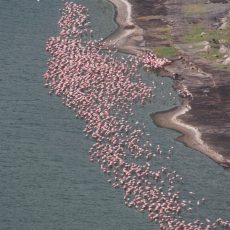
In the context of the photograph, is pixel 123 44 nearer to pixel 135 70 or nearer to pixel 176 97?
pixel 135 70

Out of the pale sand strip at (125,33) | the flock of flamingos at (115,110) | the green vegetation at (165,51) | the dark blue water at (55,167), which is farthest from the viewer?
the pale sand strip at (125,33)

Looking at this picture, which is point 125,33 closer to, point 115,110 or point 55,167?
point 115,110

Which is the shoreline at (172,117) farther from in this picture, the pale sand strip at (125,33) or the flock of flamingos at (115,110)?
the flock of flamingos at (115,110)

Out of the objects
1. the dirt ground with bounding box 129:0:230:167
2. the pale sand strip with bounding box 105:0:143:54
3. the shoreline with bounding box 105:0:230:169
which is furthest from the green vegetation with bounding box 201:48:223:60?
the pale sand strip with bounding box 105:0:143:54

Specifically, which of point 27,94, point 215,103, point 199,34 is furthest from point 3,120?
point 199,34

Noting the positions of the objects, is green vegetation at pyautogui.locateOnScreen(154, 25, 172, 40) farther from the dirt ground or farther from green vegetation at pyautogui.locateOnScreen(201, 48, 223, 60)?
green vegetation at pyautogui.locateOnScreen(201, 48, 223, 60)

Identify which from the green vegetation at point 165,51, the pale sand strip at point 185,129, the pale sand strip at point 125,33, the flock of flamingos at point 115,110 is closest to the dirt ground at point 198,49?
the green vegetation at point 165,51
